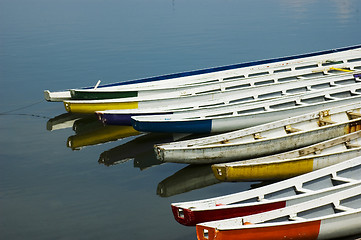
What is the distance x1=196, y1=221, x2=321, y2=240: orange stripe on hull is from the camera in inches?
350

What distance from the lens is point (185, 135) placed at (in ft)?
49.7

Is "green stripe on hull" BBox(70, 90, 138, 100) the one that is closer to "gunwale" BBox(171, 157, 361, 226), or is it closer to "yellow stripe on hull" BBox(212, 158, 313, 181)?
"yellow stripe on hull" BBox(212, 158, 313, 181)

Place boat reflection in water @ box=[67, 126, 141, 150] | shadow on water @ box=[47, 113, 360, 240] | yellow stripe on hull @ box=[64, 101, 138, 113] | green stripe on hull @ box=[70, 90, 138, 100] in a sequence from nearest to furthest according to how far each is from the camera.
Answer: shadow on water @ box=[47, 113, 360, 240] < boat reflection in water @ box=[67, 126, 141, 150] < yellow stripe on hull @ box=[64, 101, 138, 113] < green stripe on hull @ box=[70, 90, 138, 100]

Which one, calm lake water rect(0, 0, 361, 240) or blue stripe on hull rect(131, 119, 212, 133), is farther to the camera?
→ blue stripe on hull rect(131, 119, 212, 133)

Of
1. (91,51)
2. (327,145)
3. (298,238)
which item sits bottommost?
(298,238)

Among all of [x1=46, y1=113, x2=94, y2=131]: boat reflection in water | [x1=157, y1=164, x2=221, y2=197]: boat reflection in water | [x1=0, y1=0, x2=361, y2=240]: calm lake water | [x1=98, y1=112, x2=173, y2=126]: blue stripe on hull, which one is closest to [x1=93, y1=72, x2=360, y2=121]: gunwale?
[x1=98, y1=112, x2=173, y2=126]: blue stripe on hull

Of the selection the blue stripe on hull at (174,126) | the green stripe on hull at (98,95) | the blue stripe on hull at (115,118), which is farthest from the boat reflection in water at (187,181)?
the green stripe on hull at (98,95)

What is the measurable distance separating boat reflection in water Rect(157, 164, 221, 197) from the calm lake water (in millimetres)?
27

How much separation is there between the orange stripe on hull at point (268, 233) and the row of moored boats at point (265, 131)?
0.06 ft

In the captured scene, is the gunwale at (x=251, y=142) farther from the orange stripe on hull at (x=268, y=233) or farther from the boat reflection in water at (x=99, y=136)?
the orange stripe on hull at (x=268, y=233)

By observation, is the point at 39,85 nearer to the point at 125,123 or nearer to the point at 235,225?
the point at 125,123

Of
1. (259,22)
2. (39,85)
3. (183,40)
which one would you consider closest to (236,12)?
(259,22)

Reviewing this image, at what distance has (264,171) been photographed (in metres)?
11.9

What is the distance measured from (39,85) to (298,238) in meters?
17.4
